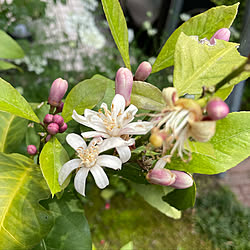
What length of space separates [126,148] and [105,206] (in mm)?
1133

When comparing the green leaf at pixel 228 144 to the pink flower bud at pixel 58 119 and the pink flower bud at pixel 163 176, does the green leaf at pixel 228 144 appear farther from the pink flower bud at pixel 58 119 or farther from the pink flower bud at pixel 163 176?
the pink flower bud at pixel 58 119

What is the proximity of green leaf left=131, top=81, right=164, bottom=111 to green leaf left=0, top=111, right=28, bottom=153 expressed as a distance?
295 mm

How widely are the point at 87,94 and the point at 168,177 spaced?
0.14m

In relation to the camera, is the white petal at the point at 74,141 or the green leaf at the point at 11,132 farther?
the green leaf at the point at 11,132

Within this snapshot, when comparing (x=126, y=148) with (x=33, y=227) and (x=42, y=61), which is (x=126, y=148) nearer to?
(x=33, y=227)

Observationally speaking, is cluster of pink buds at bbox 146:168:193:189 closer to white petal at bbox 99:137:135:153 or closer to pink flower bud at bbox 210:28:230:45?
white petal at bbox 99:137:135:153

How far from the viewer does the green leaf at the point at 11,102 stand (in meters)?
0.32

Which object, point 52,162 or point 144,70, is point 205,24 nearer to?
point 144,70

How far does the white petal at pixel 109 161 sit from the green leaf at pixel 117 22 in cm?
12

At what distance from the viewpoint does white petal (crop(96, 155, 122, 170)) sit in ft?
1.02

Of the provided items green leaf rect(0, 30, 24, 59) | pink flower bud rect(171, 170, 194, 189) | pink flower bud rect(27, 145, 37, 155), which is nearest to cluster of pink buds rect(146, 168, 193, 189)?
pink flower bud rect(171, 170, 194, 189)

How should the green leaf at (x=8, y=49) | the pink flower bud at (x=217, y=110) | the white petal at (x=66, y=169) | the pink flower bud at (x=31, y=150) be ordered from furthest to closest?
the green leaf at (x=8, y=49), the pink flower bud at (x=31, y=150), the white petal at (x=66, y=169), the pink flower bud at (x=217, y=110)

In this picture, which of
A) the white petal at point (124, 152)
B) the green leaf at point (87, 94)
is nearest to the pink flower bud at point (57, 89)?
the green leaf at point (87, 94)

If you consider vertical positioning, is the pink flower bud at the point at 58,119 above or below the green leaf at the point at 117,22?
below
